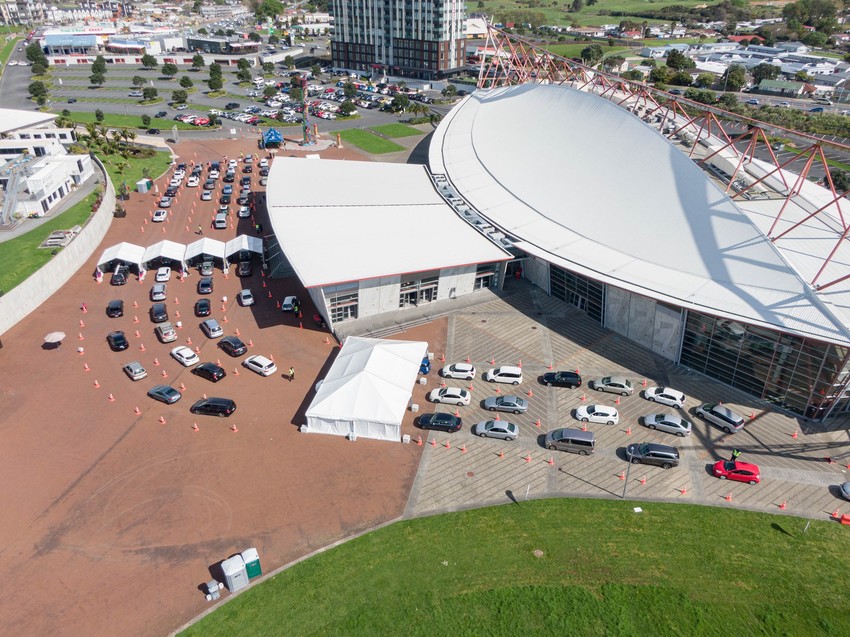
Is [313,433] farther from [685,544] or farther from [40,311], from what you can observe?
[40,311]

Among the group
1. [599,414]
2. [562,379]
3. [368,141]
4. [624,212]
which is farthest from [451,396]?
[368,141]

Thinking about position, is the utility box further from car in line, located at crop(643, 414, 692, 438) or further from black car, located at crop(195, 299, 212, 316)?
black car, located at crop(195, 299, 212, 316)

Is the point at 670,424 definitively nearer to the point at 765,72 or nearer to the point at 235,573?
the point at 235,573

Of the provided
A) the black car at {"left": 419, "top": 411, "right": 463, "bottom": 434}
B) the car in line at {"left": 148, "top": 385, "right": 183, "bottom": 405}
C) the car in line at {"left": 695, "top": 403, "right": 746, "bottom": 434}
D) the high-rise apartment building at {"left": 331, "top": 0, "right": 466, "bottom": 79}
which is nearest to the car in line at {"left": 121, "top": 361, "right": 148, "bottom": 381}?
the car in line at {"left": 148, "top": 385, "right": 183, "bottom": 405}

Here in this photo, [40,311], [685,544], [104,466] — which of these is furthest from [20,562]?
[685,544]

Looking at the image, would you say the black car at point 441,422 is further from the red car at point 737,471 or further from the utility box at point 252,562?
the red car at point 737,471

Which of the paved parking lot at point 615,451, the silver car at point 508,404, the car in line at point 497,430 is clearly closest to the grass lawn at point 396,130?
the paved parking lot at point 615,451

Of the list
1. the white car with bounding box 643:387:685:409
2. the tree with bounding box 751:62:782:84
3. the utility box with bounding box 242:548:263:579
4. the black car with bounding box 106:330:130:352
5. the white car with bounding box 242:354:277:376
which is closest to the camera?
the utility box with bounding box 242:548:263:579
